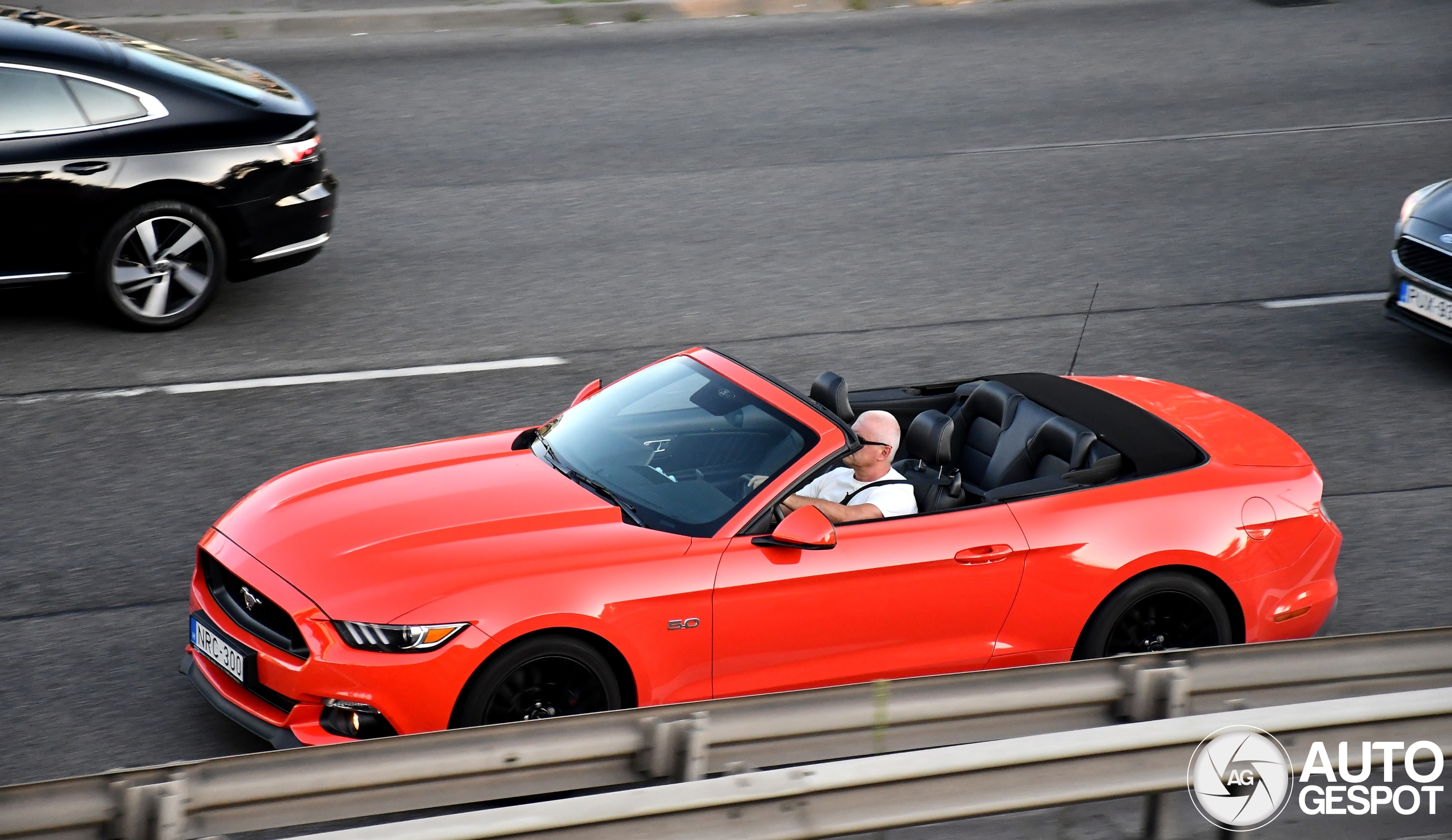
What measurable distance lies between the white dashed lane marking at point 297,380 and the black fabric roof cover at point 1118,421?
344 cm

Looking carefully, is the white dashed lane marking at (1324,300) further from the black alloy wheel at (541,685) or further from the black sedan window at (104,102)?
the black sedan window at (104,102)

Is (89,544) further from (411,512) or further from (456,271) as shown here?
(456,271)

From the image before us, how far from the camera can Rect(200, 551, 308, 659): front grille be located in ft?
17.3

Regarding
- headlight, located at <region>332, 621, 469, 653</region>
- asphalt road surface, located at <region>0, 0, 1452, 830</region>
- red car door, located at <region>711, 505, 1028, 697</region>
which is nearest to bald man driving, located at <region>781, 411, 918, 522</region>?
red car door, located at <region>711, 505, 1028, 697</region>

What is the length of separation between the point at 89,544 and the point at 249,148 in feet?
10.8

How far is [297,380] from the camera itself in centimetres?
911

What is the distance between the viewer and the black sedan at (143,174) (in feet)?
29.6

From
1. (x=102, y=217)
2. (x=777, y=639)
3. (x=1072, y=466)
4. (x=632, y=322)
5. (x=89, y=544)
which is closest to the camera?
(x=777, y=639)

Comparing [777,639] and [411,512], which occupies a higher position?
[411,512]

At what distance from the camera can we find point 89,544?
715 cm

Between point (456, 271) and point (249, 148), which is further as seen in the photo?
point (456, 271)

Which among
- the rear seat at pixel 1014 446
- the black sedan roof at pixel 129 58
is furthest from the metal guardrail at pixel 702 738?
the black sedan roof at pixel 129 58

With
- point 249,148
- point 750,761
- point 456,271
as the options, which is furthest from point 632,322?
point 750,761

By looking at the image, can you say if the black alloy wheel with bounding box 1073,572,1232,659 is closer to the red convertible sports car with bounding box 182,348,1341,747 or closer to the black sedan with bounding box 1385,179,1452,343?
the red convertible sports car with bounding box 182,348,1341,747
